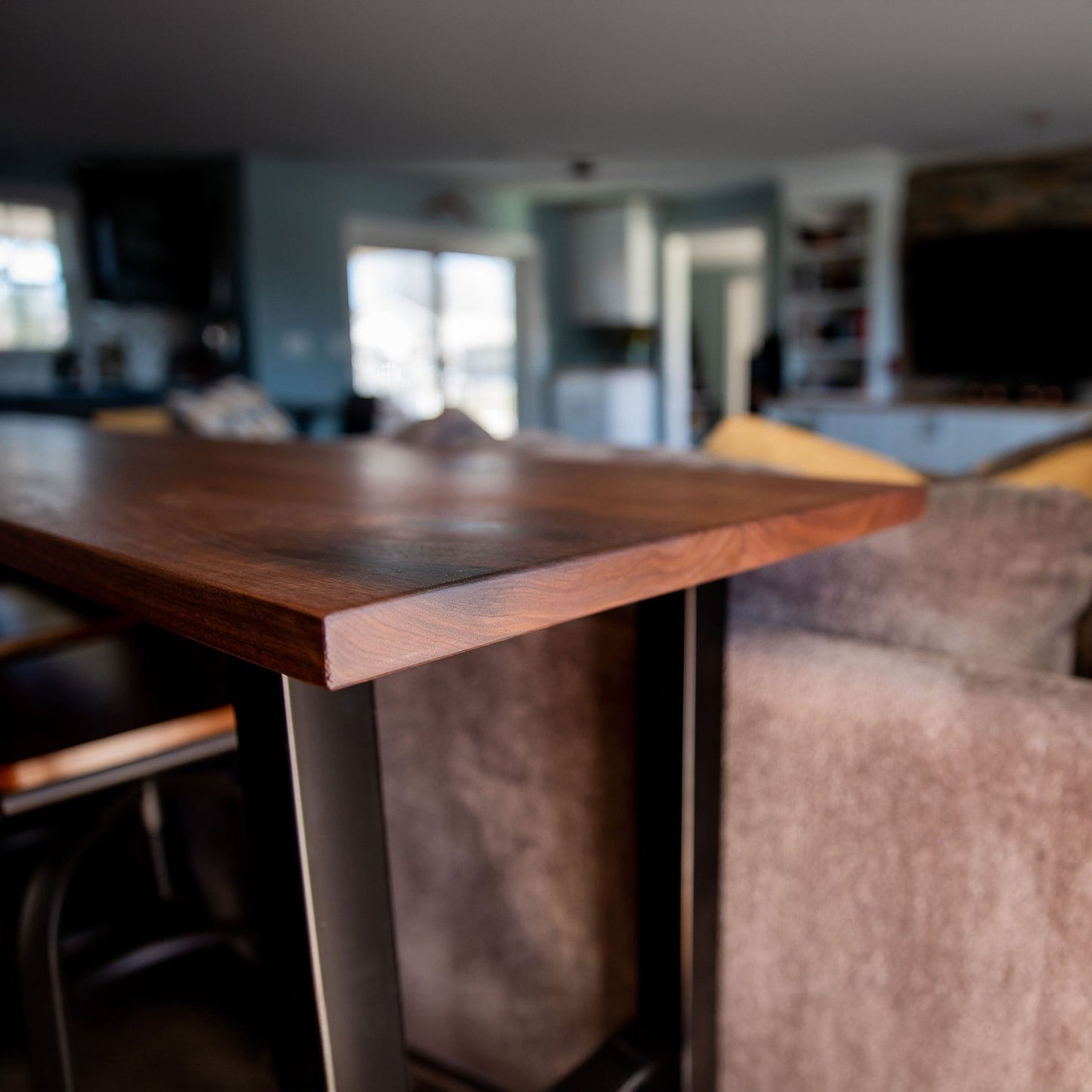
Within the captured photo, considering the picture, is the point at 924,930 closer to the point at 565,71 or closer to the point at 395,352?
the point at 565,71

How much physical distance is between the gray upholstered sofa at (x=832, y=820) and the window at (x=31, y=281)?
5449mm

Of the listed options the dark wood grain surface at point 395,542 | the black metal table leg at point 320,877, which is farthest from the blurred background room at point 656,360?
the black metal table leg at point 320,877

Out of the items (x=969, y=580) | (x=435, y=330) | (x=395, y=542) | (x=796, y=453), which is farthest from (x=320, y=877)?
(x=435, y=330)

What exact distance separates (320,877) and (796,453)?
0.91 m

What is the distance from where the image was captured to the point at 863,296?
20.1 ft

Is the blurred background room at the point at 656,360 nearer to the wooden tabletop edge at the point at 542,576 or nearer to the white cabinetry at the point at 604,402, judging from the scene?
the white cabinetry at the point at 604,402

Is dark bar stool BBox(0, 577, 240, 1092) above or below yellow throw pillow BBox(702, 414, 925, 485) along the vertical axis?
below

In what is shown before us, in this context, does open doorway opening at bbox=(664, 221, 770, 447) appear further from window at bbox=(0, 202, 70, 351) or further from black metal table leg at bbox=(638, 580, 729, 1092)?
black metal table leg at bbox=(638, 580, 729, 1092)

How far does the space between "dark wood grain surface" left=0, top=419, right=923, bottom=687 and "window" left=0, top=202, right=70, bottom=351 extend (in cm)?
526

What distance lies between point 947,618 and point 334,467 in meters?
0.69

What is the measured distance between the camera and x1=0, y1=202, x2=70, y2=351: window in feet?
17.8

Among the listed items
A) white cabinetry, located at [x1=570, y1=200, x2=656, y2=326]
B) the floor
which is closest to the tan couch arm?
the floor

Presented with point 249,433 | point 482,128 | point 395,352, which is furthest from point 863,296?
point 249,433

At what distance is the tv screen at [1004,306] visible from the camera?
5.56 metres
